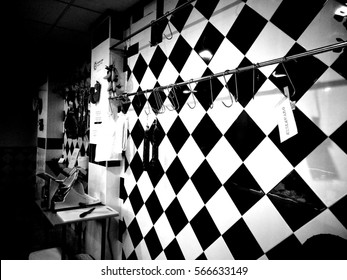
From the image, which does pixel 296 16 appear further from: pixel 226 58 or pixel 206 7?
pixel 206 7

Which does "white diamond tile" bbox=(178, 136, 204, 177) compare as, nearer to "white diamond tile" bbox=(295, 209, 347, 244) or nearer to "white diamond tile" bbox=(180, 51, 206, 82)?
"white diamond tile" bbox=(180, 51, 206, 82)

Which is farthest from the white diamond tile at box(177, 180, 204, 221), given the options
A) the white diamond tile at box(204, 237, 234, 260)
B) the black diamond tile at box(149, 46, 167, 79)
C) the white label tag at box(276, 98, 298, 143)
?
the black diamond tile at box(149, 46, 167, 79)

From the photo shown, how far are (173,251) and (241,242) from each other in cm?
67

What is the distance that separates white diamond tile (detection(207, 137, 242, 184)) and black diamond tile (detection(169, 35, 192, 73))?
2.38ft

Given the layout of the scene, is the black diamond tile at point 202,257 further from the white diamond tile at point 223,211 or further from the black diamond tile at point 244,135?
the black diamond tile at point 244,135

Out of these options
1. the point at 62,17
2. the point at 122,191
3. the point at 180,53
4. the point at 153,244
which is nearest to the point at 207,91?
the point at 180,53

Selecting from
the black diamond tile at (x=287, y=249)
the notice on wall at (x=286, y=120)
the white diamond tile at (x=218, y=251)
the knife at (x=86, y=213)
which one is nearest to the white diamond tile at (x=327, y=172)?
the notice on wall at (x=286, y=120)

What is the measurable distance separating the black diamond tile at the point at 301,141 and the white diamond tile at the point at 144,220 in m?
1.38

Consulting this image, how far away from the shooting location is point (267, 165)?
4.45 ft

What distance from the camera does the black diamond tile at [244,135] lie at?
4.62 ft

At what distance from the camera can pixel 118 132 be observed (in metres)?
2.47

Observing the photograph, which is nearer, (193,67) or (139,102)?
(193,67)

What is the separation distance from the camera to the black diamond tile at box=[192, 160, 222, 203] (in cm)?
164
